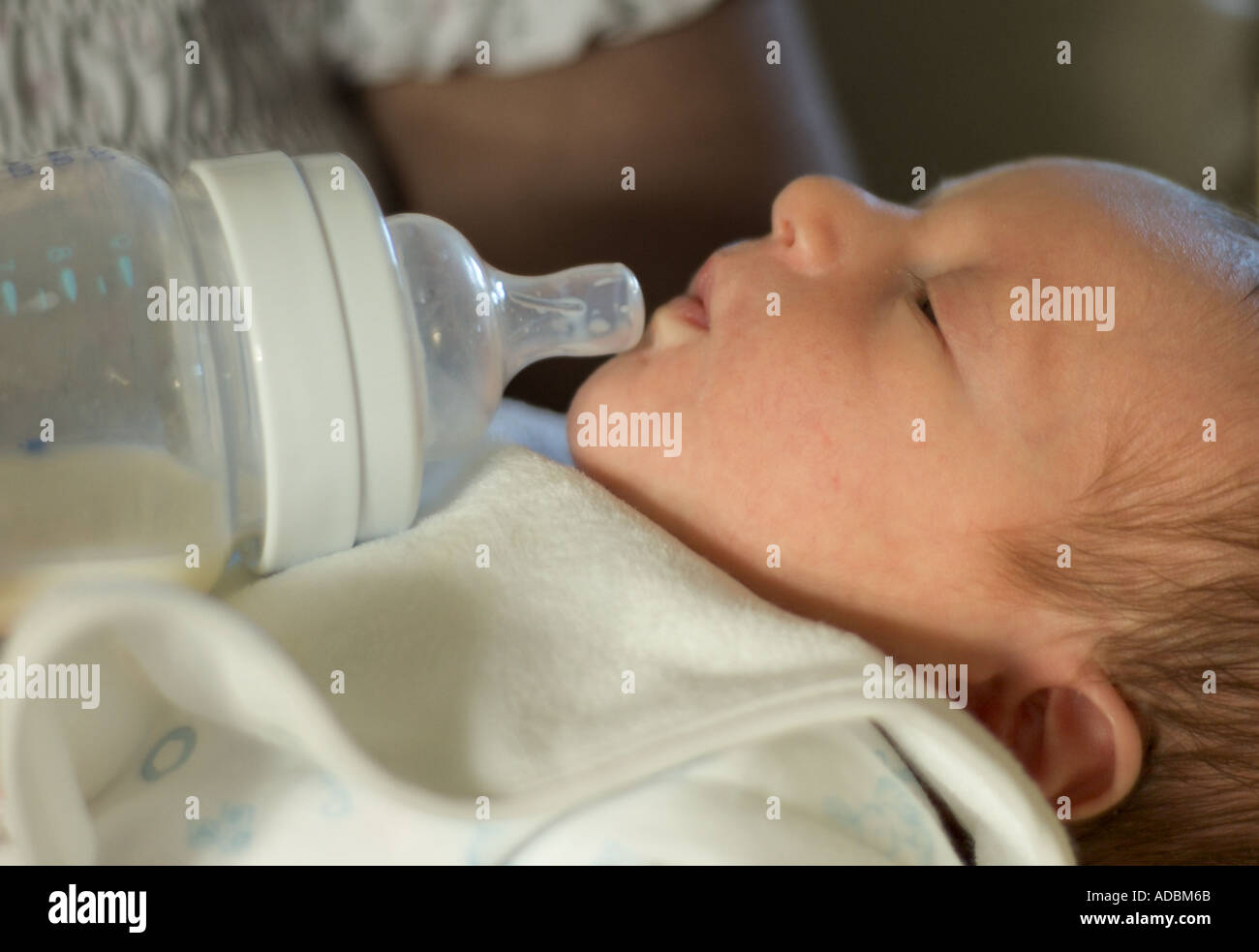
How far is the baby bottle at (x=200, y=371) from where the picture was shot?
63 centimetres

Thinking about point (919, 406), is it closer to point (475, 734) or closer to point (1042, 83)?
point (475, 734)

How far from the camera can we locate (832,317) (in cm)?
79

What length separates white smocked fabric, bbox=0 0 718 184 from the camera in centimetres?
88

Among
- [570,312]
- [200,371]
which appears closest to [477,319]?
[570,312]

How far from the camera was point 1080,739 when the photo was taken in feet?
2.48

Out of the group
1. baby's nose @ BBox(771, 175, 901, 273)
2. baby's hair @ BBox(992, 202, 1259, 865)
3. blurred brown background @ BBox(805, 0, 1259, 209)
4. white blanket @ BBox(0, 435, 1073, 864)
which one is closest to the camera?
white blanket @ BBox(0, 435, 1073, 864)

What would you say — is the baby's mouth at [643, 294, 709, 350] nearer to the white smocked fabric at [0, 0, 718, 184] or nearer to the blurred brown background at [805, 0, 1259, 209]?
the white smocked fabric at [0, 0, 718, 184]

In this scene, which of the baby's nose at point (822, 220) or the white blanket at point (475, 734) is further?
the baby's nose at point (822, 220)

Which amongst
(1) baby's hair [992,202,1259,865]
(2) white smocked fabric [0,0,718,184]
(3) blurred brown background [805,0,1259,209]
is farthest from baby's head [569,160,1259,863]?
(3) blurred brown background [805,0,1259,209]

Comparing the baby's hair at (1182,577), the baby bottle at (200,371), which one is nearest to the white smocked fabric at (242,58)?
the baby bottle at (200,371)

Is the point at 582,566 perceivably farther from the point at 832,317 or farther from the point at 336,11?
the point at 336,11

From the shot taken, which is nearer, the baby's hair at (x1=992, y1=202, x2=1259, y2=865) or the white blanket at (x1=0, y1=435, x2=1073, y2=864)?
the white blanket at (x1=0, y1=435, x2=1073, y2=864)

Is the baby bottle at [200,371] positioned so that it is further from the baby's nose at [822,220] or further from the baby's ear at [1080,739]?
the baby's ear at [1080,739]

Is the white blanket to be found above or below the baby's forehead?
below
